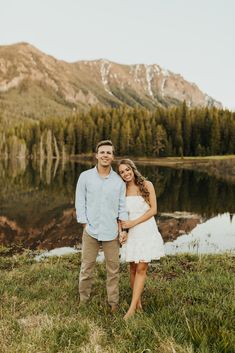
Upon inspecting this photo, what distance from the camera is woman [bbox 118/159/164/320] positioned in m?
7.12

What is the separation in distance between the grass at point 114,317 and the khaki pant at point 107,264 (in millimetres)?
222

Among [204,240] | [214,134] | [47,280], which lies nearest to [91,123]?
[214,134]

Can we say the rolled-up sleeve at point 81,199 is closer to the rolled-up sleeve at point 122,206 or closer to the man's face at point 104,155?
the man's face at point 104,155

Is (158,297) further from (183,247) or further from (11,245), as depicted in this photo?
(11,245)

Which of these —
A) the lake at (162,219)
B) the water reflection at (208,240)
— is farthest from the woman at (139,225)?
the lake at (162,219)

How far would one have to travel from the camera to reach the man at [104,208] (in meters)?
7.36

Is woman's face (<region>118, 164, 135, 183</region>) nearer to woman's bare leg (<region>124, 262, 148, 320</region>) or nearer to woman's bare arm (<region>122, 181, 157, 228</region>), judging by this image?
Answer: woman's bare arm (<region>122, 181, 157, 228</region>)

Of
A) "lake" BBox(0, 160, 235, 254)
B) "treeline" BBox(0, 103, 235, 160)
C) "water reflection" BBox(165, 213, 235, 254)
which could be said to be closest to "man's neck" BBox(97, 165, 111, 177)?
"water reflection" BBox(165, 213, 235, 254)

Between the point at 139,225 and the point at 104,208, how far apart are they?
71cm

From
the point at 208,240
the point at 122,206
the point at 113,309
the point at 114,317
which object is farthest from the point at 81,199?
the point at 208,240

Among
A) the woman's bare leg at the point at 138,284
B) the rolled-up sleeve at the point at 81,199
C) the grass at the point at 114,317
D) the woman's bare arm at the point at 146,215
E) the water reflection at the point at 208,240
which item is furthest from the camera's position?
the water reflection at the point at 208,240

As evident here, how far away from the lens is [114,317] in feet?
21.9

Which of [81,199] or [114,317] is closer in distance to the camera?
[114,317]

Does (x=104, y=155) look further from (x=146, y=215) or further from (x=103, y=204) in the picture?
(x=146, y=215)
